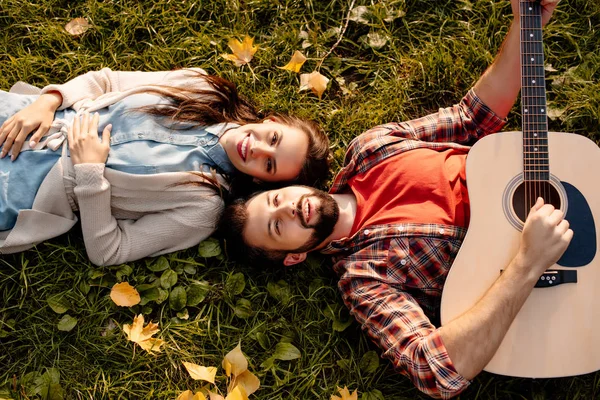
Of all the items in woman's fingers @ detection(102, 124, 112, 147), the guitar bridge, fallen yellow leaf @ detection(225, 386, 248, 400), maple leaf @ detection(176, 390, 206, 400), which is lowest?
maple leaf @ detection(176, 390, 206, 400)

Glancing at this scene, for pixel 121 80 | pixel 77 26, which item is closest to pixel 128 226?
pixel 121 80

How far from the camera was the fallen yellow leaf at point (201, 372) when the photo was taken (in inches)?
Result: 109

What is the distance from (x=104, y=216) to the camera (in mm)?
2844

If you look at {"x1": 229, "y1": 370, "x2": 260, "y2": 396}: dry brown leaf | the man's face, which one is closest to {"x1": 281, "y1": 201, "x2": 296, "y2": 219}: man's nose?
the man's face

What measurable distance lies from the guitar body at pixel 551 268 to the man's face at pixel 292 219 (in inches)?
24.2

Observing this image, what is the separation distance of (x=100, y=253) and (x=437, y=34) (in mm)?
2215

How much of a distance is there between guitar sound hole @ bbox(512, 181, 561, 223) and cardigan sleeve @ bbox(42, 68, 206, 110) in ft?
5.67

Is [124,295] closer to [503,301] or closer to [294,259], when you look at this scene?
[294,259]

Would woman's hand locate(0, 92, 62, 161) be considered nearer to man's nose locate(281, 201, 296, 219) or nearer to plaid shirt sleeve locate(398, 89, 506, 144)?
man's nose locate(281, 201, 296, 219)

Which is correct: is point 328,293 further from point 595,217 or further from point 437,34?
point 437,34

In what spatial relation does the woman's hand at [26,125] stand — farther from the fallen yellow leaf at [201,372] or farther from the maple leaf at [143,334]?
the fallen yellow leaf at [201,372]

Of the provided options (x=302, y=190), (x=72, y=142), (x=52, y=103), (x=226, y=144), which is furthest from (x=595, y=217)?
(x=52, y=103)

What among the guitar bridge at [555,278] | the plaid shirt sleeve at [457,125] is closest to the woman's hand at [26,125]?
the plaid shirt sleeve at [457,125]

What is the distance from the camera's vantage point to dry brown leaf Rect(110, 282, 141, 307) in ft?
9.59
